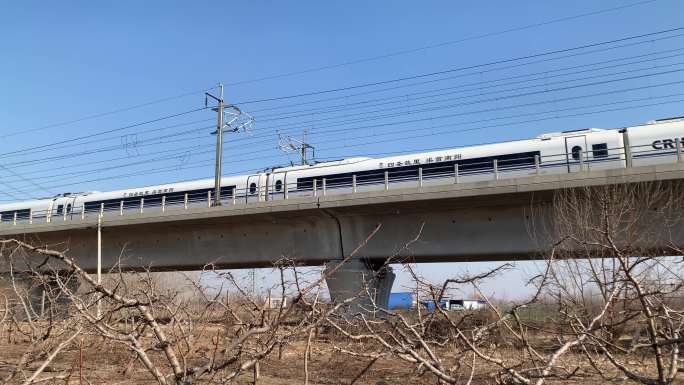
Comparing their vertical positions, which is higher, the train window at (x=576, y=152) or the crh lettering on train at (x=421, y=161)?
the crh lettering on train at (x=421, y=161)

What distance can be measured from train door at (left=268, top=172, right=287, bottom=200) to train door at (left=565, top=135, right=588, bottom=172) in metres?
13.5

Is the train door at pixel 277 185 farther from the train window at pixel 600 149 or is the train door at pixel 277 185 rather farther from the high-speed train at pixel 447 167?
the train window at pixel 600 149

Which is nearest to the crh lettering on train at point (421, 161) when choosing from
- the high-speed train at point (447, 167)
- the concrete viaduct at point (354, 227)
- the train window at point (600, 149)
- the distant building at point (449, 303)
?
the high-speed train at point (447, 167)

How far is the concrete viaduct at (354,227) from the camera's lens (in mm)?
19078

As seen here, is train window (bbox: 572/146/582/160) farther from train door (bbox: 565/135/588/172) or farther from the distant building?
the distant building

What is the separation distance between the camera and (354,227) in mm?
23203

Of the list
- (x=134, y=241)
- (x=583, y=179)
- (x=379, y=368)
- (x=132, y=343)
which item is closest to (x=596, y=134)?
(x=583, y=179)

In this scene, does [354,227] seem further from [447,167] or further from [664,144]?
[664,144]

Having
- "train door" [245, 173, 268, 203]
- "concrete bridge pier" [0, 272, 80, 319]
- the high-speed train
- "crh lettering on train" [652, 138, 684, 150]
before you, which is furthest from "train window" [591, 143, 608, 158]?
"concrete bridge pier" [0, 272, 80, 319]

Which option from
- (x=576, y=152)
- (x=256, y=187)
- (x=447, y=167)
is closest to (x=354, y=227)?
(x=447, y=167)

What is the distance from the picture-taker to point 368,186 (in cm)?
2488

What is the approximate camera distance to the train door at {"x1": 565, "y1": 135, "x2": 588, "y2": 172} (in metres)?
20.1

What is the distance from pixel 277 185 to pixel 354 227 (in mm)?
6649

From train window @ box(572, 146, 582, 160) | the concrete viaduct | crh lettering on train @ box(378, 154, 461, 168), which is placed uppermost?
crh lettering on train @ box(378, 154, 461, 168)
